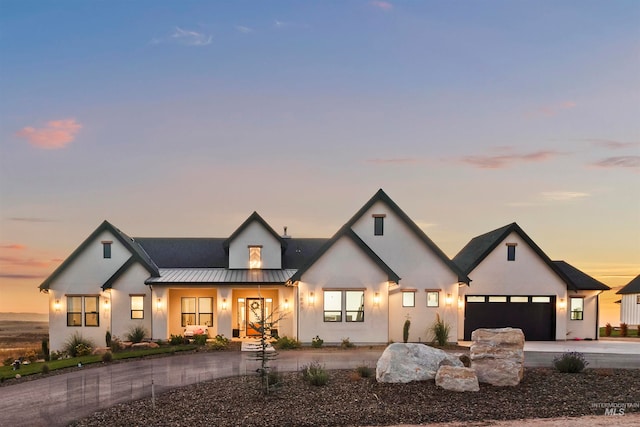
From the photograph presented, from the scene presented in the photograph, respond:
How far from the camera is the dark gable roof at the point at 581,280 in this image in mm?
29766

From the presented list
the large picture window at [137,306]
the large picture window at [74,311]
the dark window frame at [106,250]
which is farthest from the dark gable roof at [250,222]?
the large picture window at [74,311]

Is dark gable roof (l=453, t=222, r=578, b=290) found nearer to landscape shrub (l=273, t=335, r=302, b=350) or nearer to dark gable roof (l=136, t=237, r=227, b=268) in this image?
landscape shrub (l=273, t=335, r=302, b=350)

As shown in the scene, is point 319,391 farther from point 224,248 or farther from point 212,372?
point 224,248

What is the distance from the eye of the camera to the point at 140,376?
17.0 m

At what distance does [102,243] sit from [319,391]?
2036 cm

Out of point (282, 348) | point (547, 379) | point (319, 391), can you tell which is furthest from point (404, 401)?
point (282, 348)

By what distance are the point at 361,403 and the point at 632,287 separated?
3760 cm

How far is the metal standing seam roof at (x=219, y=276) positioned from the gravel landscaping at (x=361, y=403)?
13.3 metres

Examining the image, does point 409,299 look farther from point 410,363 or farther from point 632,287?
point 632,287

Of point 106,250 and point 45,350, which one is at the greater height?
point 106,250

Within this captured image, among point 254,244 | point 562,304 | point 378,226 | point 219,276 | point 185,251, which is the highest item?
point 378,226

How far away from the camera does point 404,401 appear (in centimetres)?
1237

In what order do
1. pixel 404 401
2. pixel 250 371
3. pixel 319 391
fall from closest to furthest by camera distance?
pixel 404 401
pixel 319 391
pixel 250 371

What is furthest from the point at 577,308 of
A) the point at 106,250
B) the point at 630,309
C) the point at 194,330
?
the point at 106,250
